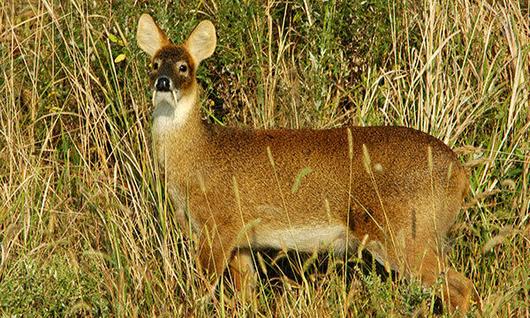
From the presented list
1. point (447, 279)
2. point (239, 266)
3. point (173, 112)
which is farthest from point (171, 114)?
point (447, 279)

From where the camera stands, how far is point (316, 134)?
650cm

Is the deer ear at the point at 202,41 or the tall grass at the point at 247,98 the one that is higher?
the deer ear at the point at 202,41

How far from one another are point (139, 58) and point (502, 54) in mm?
2523

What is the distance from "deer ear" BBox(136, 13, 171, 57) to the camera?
270 inches

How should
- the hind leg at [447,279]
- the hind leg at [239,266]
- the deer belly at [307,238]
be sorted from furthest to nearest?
the hind leg at [239,266]
the deer belly at [307,238]
the hind leg at [447,279]

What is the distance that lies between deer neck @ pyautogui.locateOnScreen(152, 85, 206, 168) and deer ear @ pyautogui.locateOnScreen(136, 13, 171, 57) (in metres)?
0.45

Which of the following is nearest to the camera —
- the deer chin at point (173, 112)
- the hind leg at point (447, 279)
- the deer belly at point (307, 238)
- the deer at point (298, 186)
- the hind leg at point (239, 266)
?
the hind leg at point (447, 279)

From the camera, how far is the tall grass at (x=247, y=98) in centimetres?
677

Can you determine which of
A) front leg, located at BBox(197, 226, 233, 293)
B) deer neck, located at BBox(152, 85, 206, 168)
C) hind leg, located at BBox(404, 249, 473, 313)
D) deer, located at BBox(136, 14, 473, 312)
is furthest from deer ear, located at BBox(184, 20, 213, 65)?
hind leg, located at BBox(404, 249, 473, 313)

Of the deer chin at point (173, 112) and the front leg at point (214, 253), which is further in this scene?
the deer chin at point (173, 112)

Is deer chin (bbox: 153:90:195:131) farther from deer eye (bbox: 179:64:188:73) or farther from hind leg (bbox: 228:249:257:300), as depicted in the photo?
hind leg (bbox: 228:249:257:300)

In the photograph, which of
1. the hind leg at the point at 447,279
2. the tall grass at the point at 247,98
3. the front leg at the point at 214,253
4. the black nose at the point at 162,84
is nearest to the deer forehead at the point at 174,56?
the black nose at the point at 162,84

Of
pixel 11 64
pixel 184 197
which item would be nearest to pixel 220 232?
pixel 184 197

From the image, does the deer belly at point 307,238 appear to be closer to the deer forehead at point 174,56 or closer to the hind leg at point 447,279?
the hind leg at point 447,279
